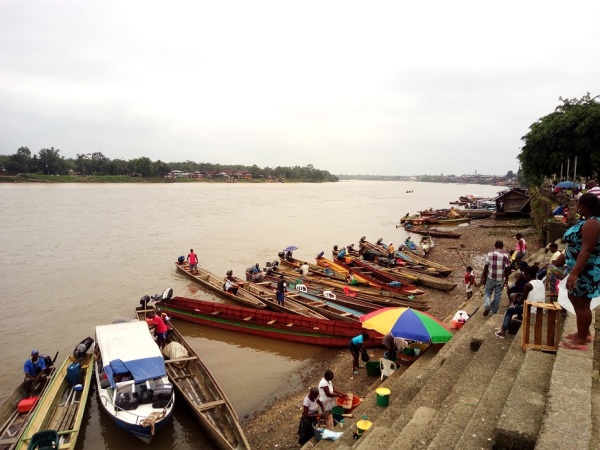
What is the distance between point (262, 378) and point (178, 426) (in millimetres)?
3101

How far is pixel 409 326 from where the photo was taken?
873 cm

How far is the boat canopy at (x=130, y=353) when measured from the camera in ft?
30.3

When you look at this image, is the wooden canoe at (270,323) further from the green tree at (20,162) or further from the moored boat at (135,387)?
the green tree at (20,162)

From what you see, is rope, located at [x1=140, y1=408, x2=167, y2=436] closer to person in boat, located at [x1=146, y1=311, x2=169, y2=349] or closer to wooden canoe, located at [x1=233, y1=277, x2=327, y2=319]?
person in boat, located at [x1=146, y1=311, x2=169, y2=349]

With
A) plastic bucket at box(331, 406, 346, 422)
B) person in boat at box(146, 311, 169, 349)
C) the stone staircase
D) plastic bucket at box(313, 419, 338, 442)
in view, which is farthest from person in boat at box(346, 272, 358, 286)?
plastic bucket at box(313, 419, 338, 442)

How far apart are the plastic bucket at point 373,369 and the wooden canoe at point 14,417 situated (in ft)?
26.0

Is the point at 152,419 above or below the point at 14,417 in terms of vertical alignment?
above

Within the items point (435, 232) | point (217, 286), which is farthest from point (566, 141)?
point (217, 286)

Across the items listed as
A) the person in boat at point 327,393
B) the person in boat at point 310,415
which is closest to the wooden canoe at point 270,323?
the person in boat at point 327,393

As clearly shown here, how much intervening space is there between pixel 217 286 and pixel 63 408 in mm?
10457

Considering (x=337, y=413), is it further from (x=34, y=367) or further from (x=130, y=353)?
(x=34, y=367)

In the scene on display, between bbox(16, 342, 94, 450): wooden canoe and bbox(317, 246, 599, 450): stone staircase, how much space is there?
5.52m

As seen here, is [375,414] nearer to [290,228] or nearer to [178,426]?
[178,426]

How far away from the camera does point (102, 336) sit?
10734 mm
